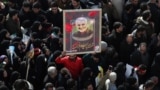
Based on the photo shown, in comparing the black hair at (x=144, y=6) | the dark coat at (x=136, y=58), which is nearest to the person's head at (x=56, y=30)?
the dark coat at (x=136, y=58)

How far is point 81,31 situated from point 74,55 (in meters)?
0.92

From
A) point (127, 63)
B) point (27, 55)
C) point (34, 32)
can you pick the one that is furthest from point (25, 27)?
point (127, 63)

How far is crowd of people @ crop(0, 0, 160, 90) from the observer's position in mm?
11742

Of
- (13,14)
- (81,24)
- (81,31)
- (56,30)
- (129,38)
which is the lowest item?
(129,38)

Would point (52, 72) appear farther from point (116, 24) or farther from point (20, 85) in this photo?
point (116, 24)

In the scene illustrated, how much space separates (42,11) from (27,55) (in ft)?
6.93

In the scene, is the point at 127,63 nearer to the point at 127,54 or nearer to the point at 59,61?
the point at 127,54

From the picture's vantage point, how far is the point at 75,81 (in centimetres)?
1164

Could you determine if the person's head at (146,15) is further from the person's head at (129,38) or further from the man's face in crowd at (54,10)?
the man's face in crowd at (54,10)

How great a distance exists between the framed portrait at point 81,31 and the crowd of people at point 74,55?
0.41m

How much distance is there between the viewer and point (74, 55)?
12141mm

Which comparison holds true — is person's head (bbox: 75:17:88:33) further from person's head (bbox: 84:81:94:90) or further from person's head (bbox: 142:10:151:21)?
person's head (bbox: 142:10:151:21)

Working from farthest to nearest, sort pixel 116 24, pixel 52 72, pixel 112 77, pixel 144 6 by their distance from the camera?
pixel 144 6
pixel 116 24
pixel 112 77
pixel 52 72

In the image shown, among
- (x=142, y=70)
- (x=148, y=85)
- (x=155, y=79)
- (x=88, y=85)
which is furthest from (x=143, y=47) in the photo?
(x=88, y=85)
